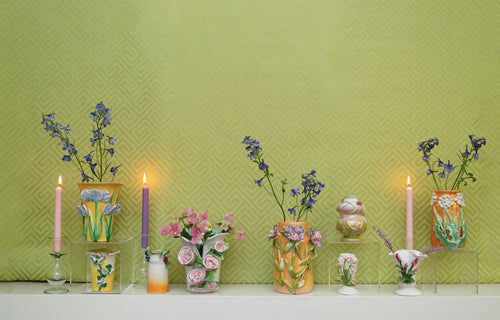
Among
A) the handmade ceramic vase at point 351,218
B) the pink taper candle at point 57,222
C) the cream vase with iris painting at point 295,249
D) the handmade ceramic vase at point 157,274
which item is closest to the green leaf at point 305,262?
the cream vase with iris painting at point 295,249

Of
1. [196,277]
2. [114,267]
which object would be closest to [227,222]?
[196,277]

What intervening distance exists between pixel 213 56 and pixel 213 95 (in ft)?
0.40

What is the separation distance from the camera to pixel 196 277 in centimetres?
123

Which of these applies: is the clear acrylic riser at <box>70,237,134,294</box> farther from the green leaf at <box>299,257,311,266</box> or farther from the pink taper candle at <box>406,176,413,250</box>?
the pink taper candle at <box>406,176,413,250</box>

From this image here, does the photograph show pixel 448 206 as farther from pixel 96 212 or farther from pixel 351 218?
pixel 96 212

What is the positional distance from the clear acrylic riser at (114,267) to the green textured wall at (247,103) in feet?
0.21

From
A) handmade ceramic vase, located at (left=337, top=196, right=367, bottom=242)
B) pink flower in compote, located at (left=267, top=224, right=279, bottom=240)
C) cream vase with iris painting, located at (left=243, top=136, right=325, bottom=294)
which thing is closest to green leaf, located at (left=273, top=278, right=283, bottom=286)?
cream vase with iris painting, located at (left=243, top=136, right=325, bottom=294)

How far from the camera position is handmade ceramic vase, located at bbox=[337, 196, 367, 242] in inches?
50.3

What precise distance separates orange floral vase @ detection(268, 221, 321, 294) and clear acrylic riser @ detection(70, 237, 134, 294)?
42 cm

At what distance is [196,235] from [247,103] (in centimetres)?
44

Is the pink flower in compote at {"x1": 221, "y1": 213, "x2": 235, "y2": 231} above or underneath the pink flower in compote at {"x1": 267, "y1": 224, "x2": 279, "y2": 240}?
above

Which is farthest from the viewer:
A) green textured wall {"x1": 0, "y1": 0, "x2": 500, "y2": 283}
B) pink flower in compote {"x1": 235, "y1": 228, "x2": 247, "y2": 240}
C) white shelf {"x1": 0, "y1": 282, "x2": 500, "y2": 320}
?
green textured wall {"x1": 0, "y1": 0, "x2": 500, "y2": 283}

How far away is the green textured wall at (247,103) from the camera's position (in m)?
1.39

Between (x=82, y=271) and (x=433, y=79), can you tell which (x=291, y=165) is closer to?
(x=433, y=79)
